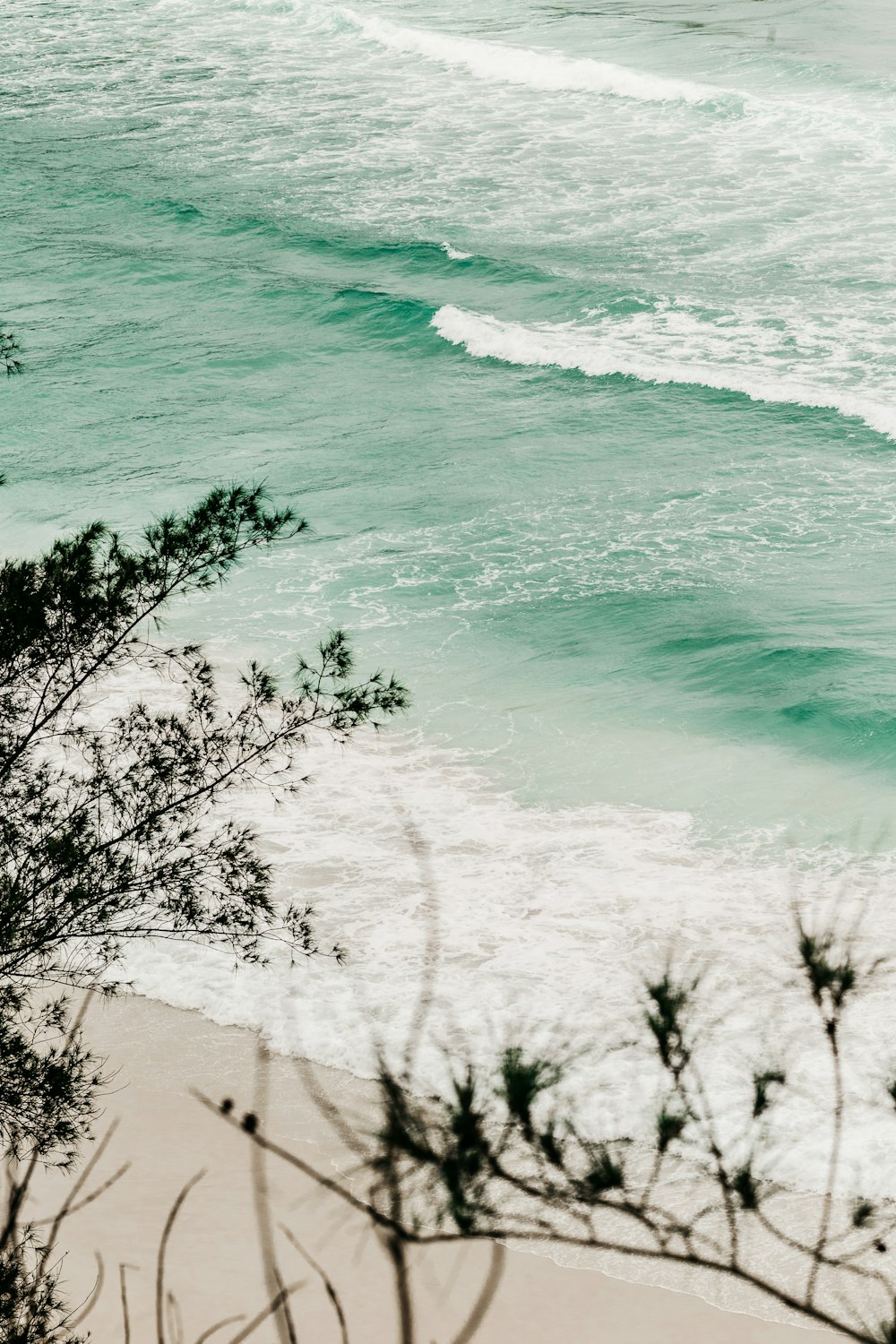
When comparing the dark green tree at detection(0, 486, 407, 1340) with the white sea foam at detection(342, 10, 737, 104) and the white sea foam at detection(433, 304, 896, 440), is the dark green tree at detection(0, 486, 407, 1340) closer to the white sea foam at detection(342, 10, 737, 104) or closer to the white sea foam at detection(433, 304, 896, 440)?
the white sea foam at detection(433, 304, 896, 440)

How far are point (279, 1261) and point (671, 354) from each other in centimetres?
Answer: 1764

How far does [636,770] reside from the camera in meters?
11.7

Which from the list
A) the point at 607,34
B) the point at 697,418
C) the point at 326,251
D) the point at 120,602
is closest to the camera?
the point at 120,602

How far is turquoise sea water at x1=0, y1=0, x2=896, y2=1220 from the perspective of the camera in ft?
34.0

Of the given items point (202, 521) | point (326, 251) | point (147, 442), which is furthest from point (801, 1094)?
point (326, 251)

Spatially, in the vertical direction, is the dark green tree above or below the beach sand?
above

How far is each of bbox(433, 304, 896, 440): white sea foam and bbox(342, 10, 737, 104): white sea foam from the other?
13.9 metres

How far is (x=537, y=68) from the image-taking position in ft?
122

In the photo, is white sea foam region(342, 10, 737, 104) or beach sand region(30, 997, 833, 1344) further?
white sea foam region(342, 10, 737, 104)

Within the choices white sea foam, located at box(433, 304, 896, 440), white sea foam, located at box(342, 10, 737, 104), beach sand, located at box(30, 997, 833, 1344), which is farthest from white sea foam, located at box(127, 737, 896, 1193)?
white sea foam, located at box(342, 10, 737, 104)

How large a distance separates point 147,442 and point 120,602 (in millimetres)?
14472

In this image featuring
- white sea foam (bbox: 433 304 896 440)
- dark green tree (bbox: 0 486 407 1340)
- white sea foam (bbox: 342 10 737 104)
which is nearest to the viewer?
dark green tree (bbox: 0 486 407 1340)

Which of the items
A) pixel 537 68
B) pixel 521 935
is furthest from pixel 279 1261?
pixel 537 68

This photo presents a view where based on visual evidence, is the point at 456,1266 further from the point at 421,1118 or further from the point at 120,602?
the point at 120,602
